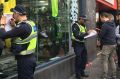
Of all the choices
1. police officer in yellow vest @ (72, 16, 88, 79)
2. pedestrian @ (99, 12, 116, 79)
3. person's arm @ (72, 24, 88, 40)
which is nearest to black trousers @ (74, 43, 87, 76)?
police officer in yellow vest @ (72, 16, 88, 79)

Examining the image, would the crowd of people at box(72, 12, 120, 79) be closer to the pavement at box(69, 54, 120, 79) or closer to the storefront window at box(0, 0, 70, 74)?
the pavement at box(69, 54, 120, 79)

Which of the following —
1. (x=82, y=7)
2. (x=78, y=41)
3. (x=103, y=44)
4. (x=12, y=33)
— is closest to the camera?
(x=12, y=33)

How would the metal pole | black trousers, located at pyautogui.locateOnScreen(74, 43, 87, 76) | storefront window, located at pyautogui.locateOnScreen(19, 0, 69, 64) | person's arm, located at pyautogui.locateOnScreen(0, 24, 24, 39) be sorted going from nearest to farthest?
1. person's arm, located at pyautogui.locateOnScreen(0, 24, 24, 39)
2. storefront window, located at pyautogui.locateOnScreen(19, 0, 69, 64)
3. black trousers, located at pyautogui.locateOnScreen(74, 43, 87, 76)
4. the metal pole

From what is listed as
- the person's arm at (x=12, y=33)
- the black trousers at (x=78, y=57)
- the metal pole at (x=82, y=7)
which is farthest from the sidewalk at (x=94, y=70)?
the person's arm at (x=12, y=33)

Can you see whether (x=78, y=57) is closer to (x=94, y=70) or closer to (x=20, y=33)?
(x=94, y=70)

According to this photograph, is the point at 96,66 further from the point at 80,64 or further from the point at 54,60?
the point at 54,60

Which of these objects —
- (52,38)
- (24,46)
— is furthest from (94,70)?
(24,46)

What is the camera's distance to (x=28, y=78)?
6.16m

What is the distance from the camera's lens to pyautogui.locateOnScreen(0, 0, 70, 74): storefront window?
24.7ft

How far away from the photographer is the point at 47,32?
9.63 metres

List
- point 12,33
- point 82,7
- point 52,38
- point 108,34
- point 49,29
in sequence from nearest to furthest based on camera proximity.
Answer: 1. point 12,33
2. point 49,29
3. point 52,38
4. point 108,34
5. point 82,7

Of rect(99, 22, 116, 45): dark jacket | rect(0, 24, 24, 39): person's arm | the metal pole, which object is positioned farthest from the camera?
the metal pole

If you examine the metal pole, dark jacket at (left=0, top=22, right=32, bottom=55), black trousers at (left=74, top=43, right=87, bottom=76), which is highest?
the metal pole

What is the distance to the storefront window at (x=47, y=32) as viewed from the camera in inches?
296
